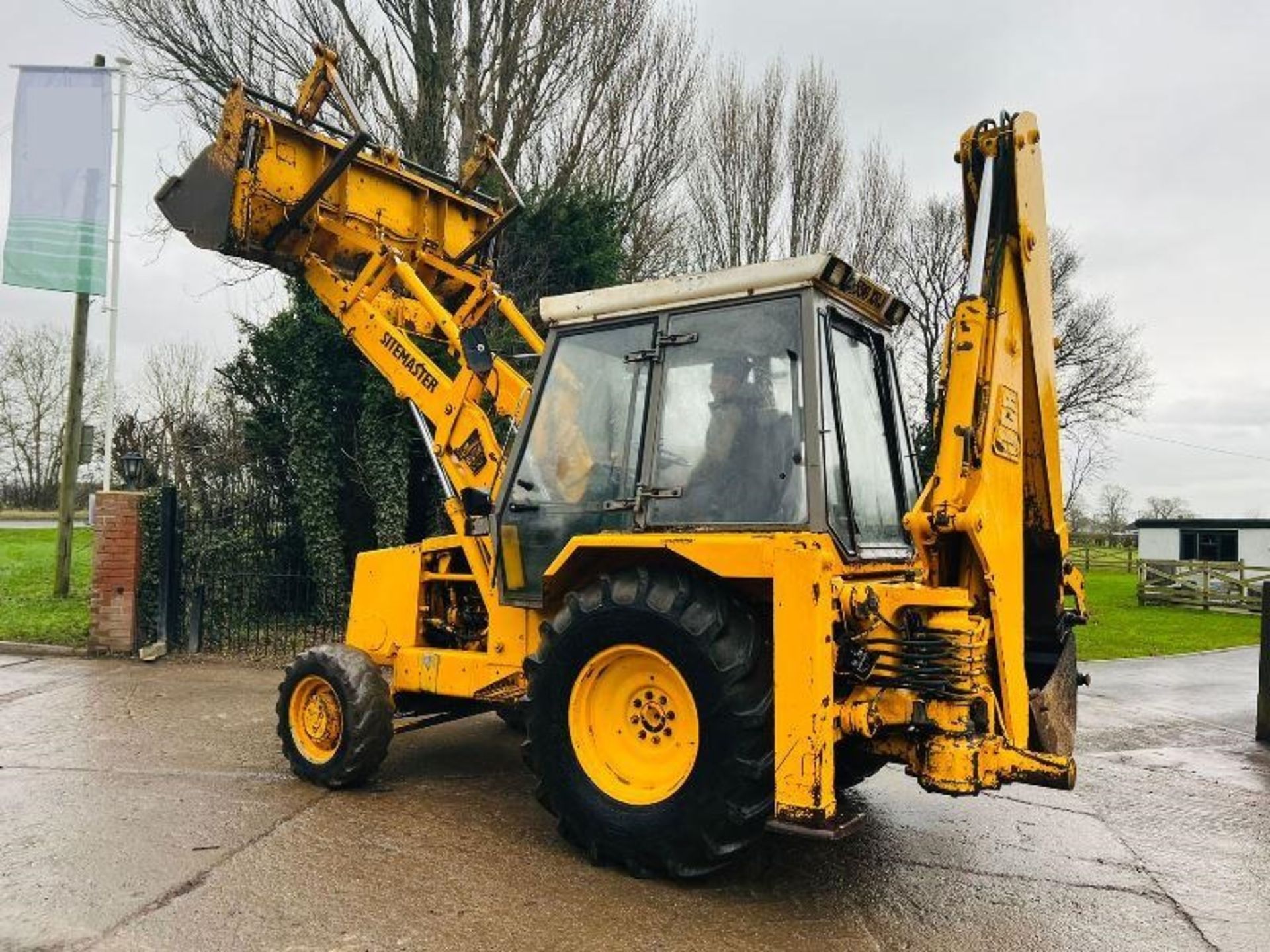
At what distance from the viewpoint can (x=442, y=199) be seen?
269 inches

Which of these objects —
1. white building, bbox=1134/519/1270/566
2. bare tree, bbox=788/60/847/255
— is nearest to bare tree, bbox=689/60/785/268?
bare tree, bbox=788/60/847/255

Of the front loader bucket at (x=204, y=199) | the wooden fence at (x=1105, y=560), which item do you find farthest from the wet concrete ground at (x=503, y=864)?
the wooden fence at (x=1105, y=560)

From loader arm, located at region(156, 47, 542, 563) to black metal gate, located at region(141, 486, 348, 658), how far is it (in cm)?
497

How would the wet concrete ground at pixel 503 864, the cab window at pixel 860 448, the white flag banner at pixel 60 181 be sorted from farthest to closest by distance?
1. the white flag banner at pixel 60 181
2. the cab window at pixel 860 448
3. the wet concrete ground at pixel 503 864

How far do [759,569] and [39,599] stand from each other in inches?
496

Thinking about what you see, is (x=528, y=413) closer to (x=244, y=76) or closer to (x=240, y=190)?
(x=240, y=190)

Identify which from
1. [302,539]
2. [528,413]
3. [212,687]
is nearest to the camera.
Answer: [528,413]

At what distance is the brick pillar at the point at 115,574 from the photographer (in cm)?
1012

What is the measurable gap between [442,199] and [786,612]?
447 cm

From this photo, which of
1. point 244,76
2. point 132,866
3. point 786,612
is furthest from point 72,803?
→ point 244,76

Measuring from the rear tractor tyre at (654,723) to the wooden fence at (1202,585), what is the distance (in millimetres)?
21851

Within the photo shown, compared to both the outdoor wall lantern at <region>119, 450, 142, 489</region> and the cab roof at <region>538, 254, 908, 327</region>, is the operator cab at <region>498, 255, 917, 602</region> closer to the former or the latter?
the cab roof at <region>538, 254, 908, 327</region>

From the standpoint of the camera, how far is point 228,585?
10516mm

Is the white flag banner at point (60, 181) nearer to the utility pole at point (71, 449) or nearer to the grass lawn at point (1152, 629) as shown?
the utility pole at point (71, 449)
